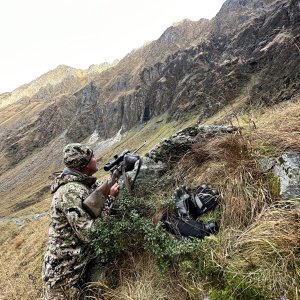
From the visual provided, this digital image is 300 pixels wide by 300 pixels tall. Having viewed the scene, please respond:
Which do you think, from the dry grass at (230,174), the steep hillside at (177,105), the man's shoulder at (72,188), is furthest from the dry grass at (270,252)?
the man's shoulder at (72,188)

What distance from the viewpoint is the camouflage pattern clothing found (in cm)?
417

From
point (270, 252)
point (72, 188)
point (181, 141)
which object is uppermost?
point (72, 188)

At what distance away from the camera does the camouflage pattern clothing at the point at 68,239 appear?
13.7 ft

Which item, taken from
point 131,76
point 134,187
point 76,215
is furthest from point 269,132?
point 131,76

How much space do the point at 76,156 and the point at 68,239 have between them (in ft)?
3.41

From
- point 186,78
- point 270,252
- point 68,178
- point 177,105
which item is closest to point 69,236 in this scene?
point 68,178

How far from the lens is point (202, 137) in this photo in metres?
5.93

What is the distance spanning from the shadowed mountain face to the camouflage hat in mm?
2042

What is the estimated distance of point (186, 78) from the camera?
101 m

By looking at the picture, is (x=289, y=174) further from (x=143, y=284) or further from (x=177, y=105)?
(x=177, y=105)

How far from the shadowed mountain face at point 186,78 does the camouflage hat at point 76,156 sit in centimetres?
204

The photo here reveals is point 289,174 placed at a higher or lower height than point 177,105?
higher

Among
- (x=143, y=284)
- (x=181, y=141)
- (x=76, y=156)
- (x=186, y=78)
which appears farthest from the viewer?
(x=186, y=78)

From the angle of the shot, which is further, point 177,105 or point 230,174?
point 177,105
